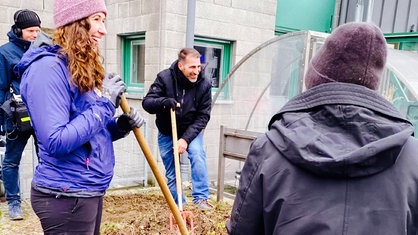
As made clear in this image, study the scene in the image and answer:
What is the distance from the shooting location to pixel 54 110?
1.62 metres

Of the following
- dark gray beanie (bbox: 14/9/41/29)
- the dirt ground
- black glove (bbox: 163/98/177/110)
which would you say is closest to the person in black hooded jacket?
the dirt ground

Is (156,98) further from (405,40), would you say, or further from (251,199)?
(405,40)

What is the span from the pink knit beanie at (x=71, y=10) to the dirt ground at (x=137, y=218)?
7.07ft

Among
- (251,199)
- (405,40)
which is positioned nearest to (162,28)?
(251,199)

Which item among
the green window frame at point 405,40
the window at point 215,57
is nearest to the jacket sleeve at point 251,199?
the window at point 215,57

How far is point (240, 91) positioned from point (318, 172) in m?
4.51

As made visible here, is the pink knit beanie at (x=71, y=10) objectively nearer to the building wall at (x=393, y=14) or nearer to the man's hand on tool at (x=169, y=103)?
the man's hand on tool at (x=169, y=103)

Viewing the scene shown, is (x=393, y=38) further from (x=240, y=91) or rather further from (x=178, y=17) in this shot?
(x=178, y=17)

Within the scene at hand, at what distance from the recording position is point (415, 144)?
1082 mm

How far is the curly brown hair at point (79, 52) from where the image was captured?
171 cm

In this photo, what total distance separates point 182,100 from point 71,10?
7.24ft

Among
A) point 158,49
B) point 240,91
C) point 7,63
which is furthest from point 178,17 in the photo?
point 7,63

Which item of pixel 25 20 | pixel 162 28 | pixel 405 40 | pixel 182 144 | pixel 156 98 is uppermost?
pixel 405 40

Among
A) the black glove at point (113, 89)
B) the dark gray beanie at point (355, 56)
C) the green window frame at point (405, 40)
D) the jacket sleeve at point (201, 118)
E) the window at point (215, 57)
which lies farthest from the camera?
the green window frame at point (405, 40)
